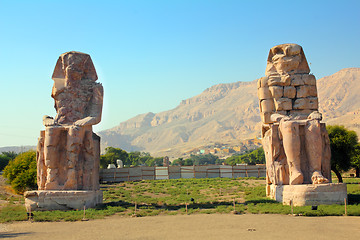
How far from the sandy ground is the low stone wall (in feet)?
46.6

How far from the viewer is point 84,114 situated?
481 inches

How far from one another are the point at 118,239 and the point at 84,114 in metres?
5.68

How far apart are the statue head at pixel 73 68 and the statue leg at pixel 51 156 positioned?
70.6 inches

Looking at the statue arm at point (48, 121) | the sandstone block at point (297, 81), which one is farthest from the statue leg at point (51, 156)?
the sandstone block at point (297, 81)

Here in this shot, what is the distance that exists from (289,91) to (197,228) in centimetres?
608

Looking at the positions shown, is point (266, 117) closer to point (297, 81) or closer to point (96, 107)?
point (297, 81)

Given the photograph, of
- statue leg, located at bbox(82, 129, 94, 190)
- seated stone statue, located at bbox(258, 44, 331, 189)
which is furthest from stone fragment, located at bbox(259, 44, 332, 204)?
statue leg, located at bbox(82, 129, 94, 190)

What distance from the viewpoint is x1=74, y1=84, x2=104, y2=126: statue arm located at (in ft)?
38.6

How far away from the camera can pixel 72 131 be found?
11.3m

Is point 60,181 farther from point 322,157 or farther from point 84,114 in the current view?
point 322,157

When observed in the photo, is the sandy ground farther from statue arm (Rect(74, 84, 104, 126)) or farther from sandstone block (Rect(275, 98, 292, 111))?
sandstone block (Rect(275, 98, 292, 111))

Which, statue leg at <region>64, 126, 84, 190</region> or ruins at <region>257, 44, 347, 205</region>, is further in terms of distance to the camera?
statue leg at <region>64, 126, 84, 190</region>

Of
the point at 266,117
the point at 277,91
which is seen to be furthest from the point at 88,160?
the point at 277,91

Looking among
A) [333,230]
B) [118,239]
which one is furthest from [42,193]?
[333,230]
